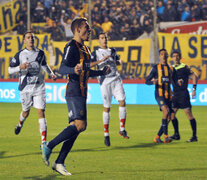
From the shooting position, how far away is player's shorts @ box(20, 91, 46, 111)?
9578mm

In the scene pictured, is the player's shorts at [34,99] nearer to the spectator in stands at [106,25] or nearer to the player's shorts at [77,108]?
the player's shorts at [77,108]

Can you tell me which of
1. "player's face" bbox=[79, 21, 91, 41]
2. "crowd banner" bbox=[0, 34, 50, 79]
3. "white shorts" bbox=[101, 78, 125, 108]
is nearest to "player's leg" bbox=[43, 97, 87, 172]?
"player's face" bbox=[79, 21, 91, 41]

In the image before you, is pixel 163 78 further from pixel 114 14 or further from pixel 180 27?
pixel 114 14

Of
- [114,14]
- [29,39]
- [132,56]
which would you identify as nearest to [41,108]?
[29,39]

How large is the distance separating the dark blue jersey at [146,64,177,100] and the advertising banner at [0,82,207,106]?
10.6 meters

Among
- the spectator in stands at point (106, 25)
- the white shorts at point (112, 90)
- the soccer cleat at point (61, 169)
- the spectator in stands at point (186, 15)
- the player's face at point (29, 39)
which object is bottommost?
the soccer cleat at point (61, 169)

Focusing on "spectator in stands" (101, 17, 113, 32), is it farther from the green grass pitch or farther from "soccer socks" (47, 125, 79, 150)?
"soccer socks" (47, 125, 79, 150)

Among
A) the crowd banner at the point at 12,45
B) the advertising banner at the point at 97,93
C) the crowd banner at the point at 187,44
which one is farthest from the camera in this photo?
the crowd banner at the point at 12,45

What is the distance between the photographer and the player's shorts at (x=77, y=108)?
22.4ft

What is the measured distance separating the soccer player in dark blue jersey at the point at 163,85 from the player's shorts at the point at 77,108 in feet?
12.4

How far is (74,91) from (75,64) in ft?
1.16

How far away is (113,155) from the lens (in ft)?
28.7

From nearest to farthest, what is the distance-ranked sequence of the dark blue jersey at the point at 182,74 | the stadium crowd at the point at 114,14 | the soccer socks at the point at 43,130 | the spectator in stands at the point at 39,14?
the soccer socks at the point at 43,130, the dark blue jersey at the point at 182,74, the stadium crowd at the point at 114,14, the spectator in stands at the point at 39,14

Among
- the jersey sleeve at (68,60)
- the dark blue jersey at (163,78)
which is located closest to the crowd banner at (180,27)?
the dark blue jersey at (163,78)
